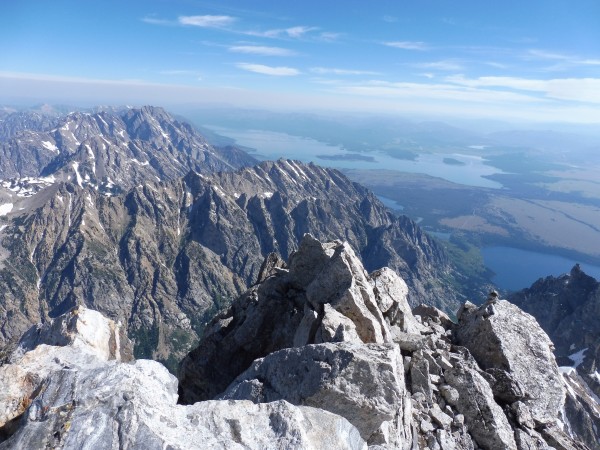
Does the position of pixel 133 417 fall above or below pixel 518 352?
above

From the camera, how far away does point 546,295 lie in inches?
6639

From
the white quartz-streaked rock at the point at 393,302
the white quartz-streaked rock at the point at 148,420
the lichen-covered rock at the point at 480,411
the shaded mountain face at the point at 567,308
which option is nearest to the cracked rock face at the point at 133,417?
the white quartz-streaked rock at the point at 148,420

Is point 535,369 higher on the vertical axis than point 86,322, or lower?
lower

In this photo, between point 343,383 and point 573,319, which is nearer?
point 343,383

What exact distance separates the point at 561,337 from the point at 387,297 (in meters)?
149

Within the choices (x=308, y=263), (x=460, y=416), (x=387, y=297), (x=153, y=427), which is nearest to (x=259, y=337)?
(x=308, y=263)

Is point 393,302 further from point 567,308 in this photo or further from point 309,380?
point 567,308

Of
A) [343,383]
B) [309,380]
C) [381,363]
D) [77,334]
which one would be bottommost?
[77,334]

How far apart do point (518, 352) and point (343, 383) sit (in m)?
18.3

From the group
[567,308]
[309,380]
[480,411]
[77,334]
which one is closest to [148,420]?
[309,380]

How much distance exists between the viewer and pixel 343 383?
14867mm

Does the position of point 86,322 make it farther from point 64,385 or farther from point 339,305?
point 339,305

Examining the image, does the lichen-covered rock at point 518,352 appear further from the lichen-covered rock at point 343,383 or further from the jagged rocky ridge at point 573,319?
the jagged rocky ridge at point 573,319

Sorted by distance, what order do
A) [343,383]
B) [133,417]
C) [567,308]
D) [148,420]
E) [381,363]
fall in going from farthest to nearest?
[567,308] → [381,363] → [343,383] → [148,420] → [133,417]
